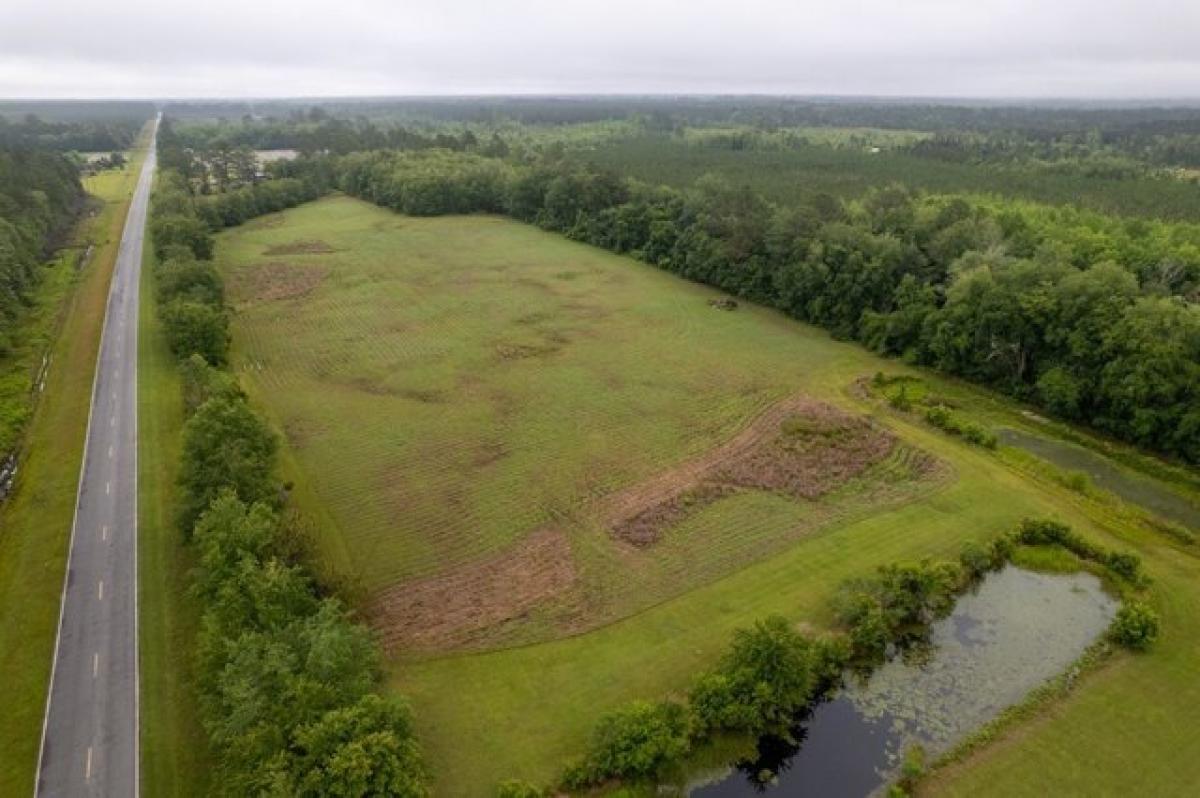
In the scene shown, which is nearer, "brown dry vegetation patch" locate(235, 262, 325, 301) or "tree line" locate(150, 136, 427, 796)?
"tree line" locate(150, 136, 427, 796)

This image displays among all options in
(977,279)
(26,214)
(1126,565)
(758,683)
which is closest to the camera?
(758,683)

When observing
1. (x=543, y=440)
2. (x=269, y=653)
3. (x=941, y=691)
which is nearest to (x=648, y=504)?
(x=543, y=440)

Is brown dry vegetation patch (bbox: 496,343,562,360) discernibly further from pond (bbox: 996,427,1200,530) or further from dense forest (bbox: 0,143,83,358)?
dense forest (bbox: 0,143,83,358)

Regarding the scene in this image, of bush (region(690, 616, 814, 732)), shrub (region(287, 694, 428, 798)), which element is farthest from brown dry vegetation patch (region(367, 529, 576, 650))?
bush (region(690, 616, 814, 732))

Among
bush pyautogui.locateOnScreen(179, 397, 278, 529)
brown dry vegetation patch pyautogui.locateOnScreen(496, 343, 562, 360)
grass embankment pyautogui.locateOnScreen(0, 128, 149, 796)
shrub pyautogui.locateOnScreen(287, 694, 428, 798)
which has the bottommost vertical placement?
brown dry vegetation patch pyautogui.locateOnScreen(496, 343, 562, 360)

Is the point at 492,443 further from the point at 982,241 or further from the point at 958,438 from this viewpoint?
the point at 982,241

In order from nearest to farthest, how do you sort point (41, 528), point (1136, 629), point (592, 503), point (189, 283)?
point (1136, 629)
point (41, 528)
point (592, 503)
point (189, 283)

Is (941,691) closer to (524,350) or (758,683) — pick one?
(758,683)

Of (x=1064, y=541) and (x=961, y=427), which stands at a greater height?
(x=961, y=427)
